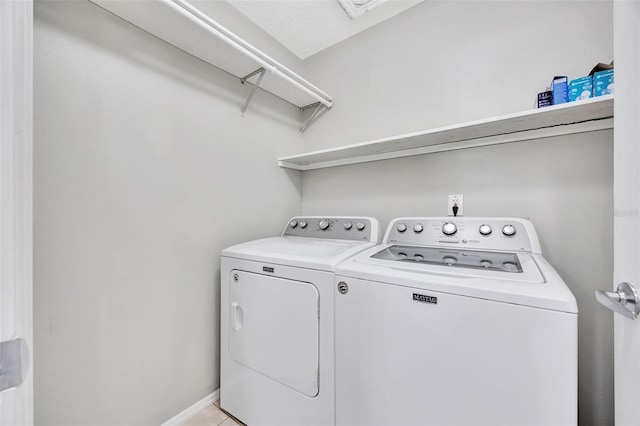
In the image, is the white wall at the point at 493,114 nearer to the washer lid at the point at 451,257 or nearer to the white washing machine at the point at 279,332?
the washer lid at the point at 451,257

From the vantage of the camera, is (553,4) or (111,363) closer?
(111,363)

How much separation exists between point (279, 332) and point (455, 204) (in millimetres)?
1288

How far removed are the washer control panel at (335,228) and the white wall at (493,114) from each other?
0.27 m

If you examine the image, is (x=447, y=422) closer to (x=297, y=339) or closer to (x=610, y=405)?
(x=297, y=339)

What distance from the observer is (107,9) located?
1148mm

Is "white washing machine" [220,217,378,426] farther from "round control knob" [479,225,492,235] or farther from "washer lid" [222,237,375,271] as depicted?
"round control knob" [479,225,492,235]

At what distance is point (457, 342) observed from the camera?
81 cm

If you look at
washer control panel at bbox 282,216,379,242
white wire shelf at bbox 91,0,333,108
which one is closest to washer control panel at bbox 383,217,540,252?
washer control panel at bbox 282,216,379,242

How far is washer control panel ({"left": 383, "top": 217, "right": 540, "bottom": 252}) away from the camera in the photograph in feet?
3.97

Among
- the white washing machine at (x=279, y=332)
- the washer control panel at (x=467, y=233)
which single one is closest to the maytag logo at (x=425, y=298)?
the white washing machine at (x=279, y=332)
